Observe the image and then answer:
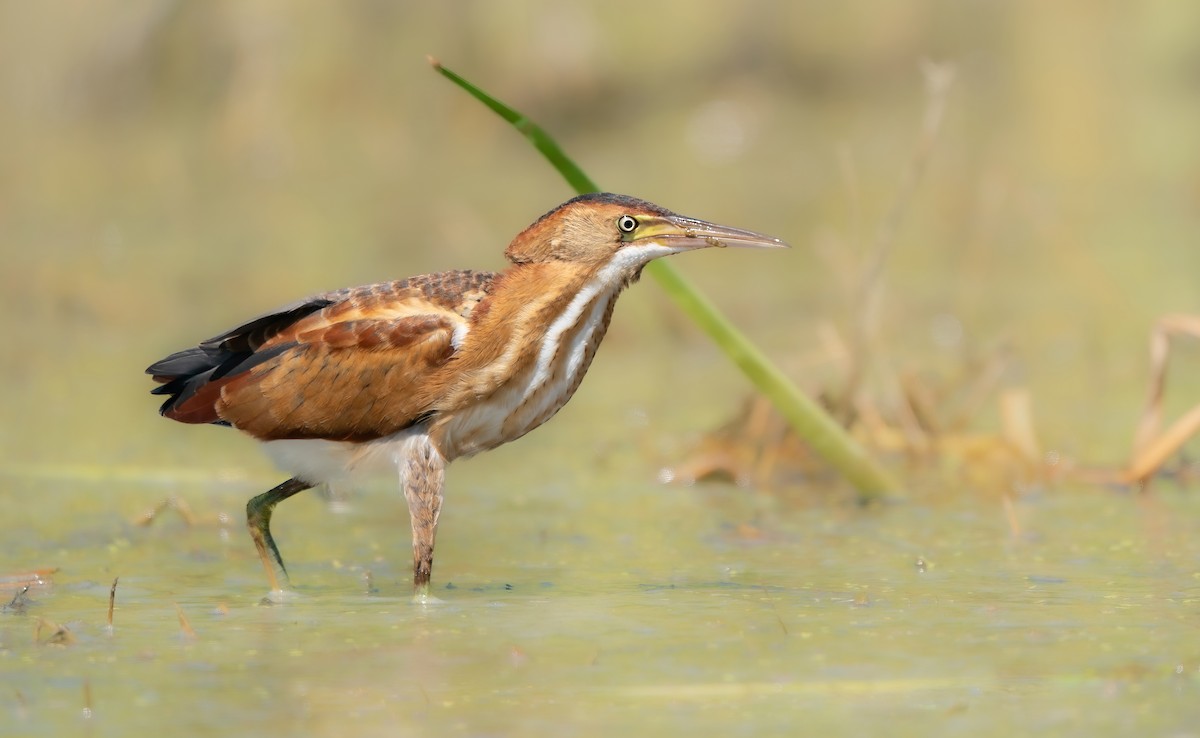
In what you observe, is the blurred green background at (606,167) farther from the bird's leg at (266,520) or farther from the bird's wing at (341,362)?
the bird's wing at (341,362)

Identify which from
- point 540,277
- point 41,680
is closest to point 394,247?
point 540,277

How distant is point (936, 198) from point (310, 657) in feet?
33.8

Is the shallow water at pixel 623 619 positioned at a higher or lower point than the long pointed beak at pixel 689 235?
lower

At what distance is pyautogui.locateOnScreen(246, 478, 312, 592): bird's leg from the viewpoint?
5352mm

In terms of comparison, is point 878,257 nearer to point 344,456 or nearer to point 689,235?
point 689,235

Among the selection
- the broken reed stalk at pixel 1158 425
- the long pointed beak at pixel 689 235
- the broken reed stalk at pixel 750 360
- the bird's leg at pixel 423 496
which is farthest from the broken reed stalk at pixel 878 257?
the bird's leg at pixel 423 496

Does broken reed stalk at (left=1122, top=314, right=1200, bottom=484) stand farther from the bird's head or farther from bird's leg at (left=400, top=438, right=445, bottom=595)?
A: bird's leg at (left=400, top=438, right=445, bottom=595)

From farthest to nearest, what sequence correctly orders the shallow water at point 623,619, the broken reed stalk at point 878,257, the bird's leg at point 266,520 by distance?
Result: the broken reed stalk at point 878,257 → the bird's leg at point 266,520 → the shallow water at point 623,619

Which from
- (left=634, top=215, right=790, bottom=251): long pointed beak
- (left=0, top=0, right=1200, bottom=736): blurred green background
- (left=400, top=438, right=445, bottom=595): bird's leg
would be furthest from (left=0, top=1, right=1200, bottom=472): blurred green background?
(left=400, top=438, right=445, bottom=595): bird's leg

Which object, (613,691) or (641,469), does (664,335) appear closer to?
(641,469)

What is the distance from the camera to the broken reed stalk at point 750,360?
5.61 metres

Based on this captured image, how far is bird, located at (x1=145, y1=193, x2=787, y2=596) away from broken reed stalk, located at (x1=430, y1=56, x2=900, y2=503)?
43cm

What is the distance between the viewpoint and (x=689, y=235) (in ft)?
16.5

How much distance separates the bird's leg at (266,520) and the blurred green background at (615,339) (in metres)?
0.12
